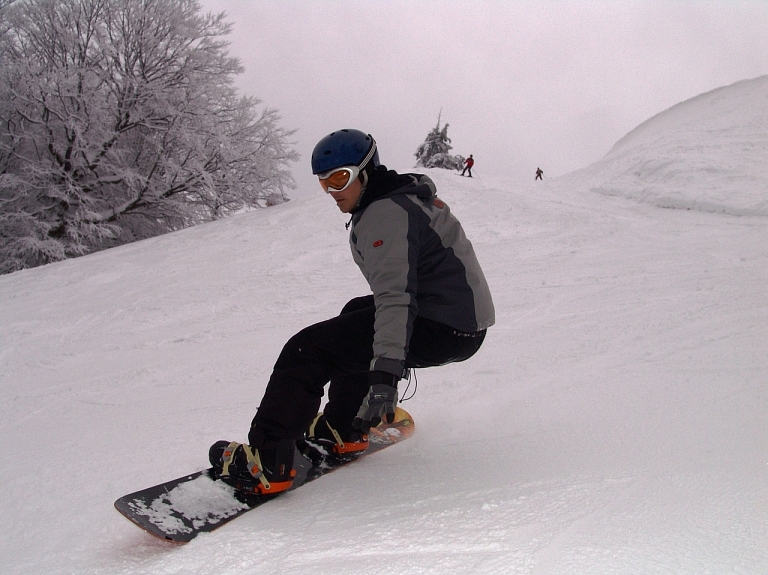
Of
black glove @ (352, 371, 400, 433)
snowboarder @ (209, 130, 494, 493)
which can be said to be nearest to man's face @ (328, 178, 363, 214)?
snowboarder @ (209, 130, 494, 493)

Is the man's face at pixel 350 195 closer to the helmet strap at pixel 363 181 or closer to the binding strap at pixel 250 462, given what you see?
the helmet strap at pixel 363 181

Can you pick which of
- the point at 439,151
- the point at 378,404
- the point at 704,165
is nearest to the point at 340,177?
the point at 378,404

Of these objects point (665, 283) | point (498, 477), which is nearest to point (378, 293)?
point (498, 477)

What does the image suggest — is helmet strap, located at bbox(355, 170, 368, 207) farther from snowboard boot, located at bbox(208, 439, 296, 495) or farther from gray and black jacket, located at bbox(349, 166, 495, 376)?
snowboard boot, located at bbox(208, 439, 296, 495)

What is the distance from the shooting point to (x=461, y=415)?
3.24 metres

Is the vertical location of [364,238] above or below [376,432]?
above

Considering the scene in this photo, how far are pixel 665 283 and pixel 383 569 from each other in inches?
208

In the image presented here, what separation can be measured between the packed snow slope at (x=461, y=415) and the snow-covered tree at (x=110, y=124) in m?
6.88

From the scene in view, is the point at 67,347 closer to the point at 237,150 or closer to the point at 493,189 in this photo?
the point at 493,189

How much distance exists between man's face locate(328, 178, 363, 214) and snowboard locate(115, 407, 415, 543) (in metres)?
1.28

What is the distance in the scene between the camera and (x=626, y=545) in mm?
1588

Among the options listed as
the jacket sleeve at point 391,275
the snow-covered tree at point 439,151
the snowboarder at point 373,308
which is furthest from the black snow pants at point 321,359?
the snow-covered tree at point 439,151

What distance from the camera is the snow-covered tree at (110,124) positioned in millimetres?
14117

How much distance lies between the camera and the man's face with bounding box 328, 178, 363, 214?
2.49 meters
